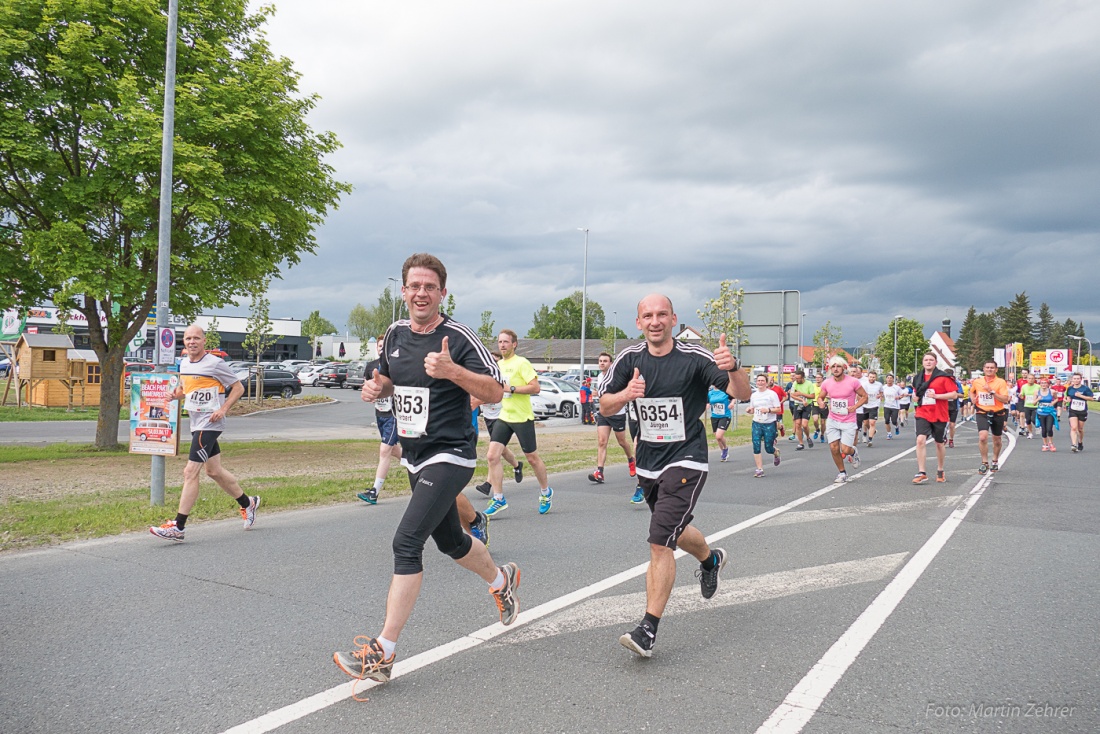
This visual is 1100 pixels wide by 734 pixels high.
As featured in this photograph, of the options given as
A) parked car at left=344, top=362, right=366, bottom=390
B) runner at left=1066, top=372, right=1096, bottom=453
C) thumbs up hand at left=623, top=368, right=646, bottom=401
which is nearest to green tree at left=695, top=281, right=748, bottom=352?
runner at left=1066, top=372, right=1096, bottom=453

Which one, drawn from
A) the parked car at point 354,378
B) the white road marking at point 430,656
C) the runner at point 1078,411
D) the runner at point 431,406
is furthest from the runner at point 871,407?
the parked car at point 354,378

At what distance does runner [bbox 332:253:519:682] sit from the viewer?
376 cm

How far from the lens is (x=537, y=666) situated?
3844mm

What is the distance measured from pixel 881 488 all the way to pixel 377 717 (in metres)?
9.38

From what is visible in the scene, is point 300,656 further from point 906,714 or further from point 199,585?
point 906,714

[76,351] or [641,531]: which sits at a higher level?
[76,351]

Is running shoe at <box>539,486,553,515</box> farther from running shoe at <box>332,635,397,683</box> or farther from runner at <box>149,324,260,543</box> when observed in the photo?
running shoe at <box>332,635,397,683</box>

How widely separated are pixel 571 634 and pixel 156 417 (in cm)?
633

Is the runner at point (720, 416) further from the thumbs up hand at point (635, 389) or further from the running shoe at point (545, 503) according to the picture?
the thumbs up hand at point (635, 389)

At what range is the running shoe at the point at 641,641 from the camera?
153 inches

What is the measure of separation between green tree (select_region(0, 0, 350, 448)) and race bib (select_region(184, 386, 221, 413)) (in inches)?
247

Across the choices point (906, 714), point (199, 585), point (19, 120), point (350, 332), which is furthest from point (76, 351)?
point (350, 332)

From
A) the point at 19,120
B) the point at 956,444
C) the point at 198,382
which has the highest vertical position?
the point at 19,120

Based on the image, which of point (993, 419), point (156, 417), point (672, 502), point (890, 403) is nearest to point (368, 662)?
point (672, 502)
